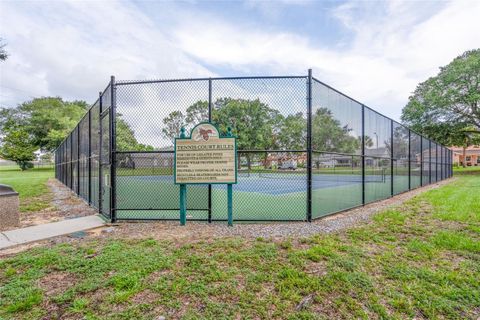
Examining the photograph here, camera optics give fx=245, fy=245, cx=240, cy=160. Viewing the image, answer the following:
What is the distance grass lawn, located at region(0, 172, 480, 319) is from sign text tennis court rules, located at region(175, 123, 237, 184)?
115 centimetres

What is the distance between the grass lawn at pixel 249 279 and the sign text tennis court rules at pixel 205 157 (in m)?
1.15

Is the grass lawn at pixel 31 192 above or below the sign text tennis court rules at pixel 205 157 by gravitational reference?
below

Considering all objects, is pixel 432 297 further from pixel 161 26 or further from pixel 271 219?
pixel 161 26

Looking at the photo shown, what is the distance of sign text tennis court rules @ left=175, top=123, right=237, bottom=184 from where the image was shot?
4.23 m

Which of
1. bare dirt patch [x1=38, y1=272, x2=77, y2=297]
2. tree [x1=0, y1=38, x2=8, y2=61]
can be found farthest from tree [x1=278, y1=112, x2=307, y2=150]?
tree [x1=0, y1=38, x2=8, y2=61]

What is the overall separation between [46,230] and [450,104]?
29.2 meters

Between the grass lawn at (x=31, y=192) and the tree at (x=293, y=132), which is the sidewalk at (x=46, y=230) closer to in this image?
the grass lawn at (x=31, y=192)

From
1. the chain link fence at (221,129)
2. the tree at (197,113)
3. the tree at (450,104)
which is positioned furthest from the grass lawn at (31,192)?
the tree at (450,104)

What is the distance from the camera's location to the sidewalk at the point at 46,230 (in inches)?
149

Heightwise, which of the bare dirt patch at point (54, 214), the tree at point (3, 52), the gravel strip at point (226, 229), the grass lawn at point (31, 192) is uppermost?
the tree at point (3, 52)

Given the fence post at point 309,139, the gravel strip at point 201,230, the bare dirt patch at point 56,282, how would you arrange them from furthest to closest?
1. the fence post at point 309,139
2. the gravel strip at point 201,230
3. the bare dirt patch at point 56,282

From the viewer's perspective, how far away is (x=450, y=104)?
72.4 ft

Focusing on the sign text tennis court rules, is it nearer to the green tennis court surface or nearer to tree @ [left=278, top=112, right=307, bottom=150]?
the green tennis court surface

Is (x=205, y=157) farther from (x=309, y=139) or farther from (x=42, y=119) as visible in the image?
(x=42, y=119)
